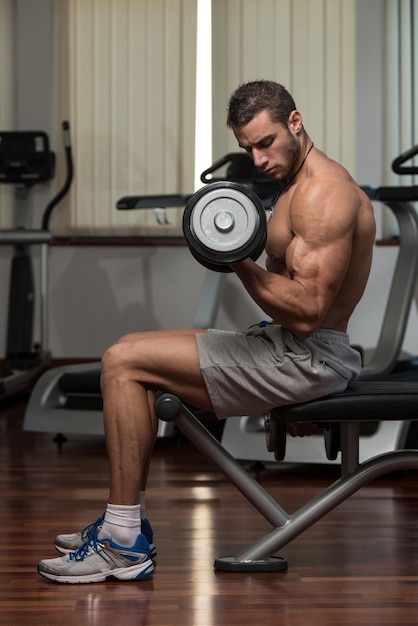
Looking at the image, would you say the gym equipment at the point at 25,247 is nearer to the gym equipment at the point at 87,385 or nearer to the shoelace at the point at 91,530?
the gym equipment at the point at 87,385

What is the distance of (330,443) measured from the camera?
2.43 meters

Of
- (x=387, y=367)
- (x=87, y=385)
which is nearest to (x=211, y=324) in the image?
(x=87, y=385)

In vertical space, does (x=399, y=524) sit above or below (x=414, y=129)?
below

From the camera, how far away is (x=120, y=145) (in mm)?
5676

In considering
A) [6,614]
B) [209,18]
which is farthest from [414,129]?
[6,614]

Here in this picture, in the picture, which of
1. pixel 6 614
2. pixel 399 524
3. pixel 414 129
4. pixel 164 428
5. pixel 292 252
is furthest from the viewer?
pixel 414 129

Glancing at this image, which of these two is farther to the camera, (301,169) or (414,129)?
(414,129)

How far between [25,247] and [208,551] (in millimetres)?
3448

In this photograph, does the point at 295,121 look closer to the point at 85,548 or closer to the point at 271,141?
the point at 271,141

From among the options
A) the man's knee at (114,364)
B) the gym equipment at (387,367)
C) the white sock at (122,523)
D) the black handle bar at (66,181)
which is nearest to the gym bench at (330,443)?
the man's knee at (114,364)

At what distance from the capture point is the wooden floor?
81.0 inches

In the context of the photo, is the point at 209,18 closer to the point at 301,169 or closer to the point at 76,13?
the point at 76,13

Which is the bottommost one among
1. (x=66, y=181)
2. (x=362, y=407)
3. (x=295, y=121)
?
(x=362, y=407)

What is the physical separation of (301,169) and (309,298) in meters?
0.35
